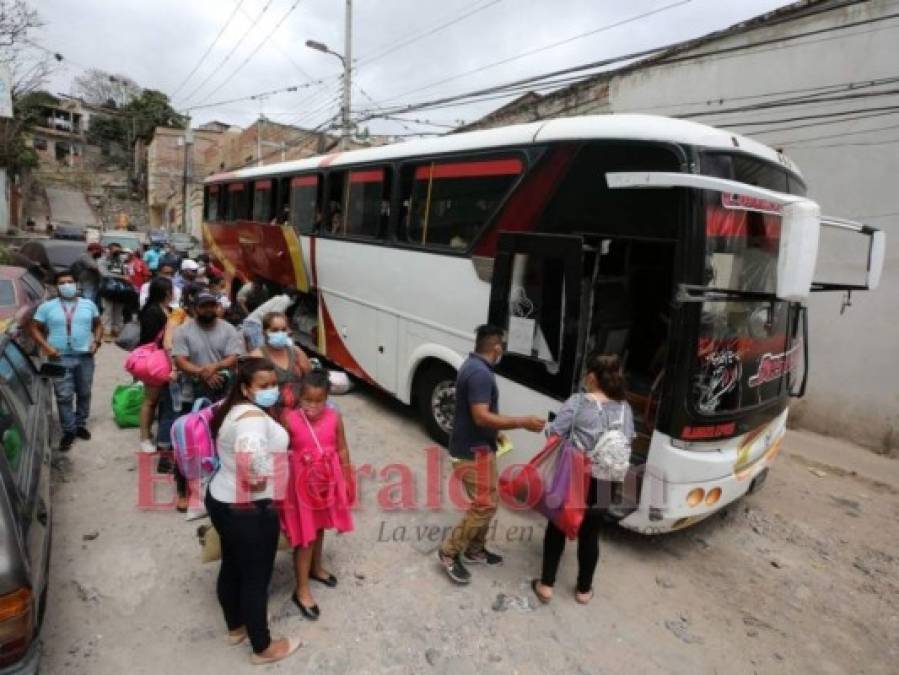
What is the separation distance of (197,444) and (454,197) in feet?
10.1

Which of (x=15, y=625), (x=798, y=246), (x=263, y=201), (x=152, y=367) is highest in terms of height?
(x=263, y=201)

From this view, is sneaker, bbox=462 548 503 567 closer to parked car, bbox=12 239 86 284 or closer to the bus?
the bus

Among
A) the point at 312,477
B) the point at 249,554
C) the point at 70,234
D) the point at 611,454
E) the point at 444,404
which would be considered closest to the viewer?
the point at 249,554

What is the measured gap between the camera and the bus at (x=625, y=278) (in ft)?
11.3

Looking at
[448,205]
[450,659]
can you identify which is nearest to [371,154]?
[448,205]

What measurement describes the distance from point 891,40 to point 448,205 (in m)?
5.98

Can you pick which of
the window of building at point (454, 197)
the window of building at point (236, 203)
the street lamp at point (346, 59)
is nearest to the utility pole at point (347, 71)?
the street lamp at point (346, 59)

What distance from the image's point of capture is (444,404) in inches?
218

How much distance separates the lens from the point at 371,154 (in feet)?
21.0

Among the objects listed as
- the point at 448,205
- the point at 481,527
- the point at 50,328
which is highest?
the point at 448,205

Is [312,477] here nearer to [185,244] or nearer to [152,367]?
[152,367]

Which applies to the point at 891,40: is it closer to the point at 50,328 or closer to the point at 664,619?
the point at 664,619

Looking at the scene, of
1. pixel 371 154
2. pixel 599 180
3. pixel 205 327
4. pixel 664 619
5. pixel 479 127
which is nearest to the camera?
pixel 664 619

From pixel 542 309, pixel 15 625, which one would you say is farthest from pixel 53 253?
pixel 15 625
